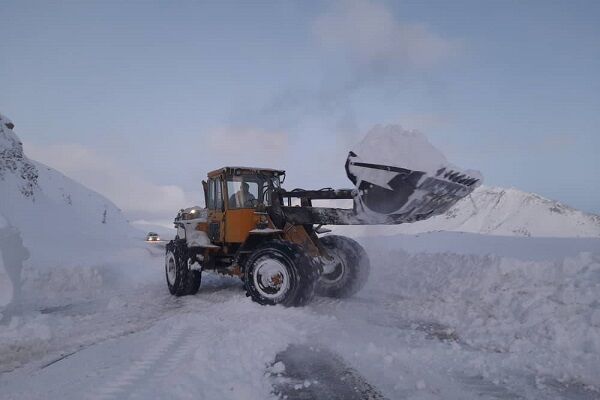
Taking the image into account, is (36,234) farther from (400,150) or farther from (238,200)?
(400,150)

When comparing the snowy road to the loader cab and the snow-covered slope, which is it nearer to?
the loader cab

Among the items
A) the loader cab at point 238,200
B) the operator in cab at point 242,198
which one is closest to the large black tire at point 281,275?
the loader cab at point 238,200

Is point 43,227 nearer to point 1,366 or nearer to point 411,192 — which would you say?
point 1,366

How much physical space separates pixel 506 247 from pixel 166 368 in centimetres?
1157

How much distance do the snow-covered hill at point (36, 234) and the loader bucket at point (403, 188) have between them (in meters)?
5.14

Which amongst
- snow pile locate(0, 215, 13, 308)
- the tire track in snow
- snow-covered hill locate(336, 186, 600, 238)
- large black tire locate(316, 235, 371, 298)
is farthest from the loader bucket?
snow-covered hill locate(336, 186, 600, 238)

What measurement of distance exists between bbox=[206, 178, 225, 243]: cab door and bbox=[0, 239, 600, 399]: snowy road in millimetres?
1885

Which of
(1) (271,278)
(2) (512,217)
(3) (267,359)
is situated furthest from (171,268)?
(2) (512,217)

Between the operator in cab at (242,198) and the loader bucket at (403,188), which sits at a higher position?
the operator in cab at (242,198)

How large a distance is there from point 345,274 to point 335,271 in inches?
7.9

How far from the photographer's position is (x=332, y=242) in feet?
28.3

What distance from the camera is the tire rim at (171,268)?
361 inches

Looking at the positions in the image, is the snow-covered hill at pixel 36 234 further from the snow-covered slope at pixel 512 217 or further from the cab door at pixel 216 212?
the snow-covered slope at pixel 512 217

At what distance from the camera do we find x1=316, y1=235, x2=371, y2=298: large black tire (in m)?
8.20
